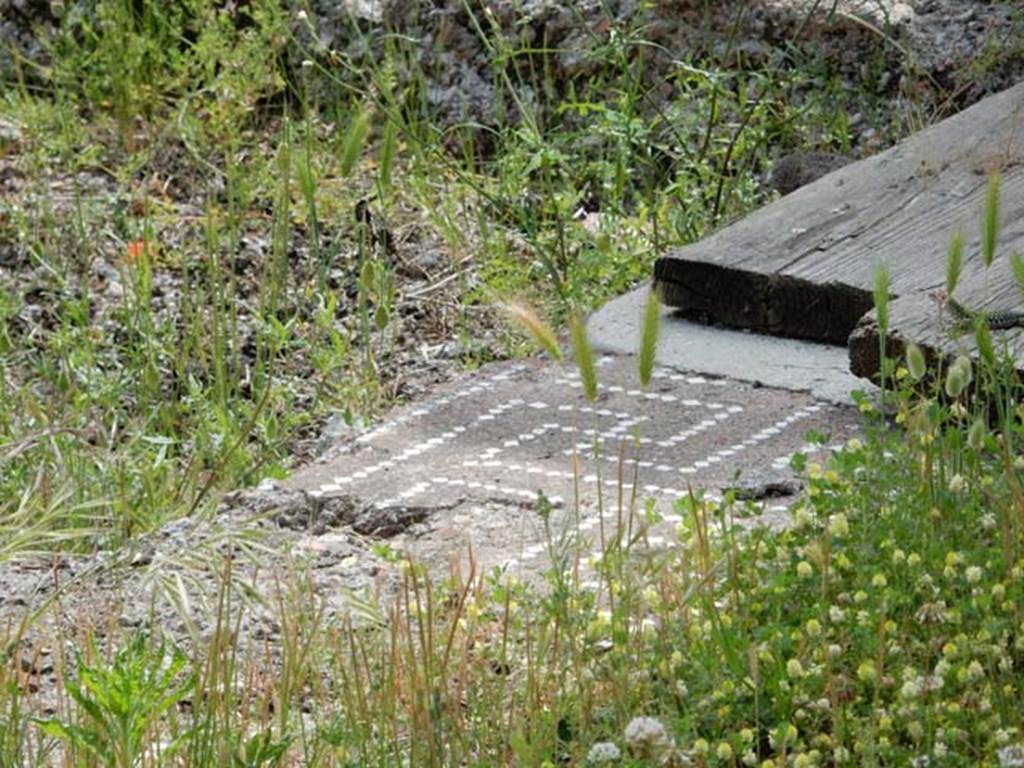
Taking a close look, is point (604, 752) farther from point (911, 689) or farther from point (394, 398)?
point (394, 398)

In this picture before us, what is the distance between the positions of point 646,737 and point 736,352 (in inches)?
88.8

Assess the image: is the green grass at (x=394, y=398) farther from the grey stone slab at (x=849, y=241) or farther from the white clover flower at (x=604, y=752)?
the grey stone slab at (x=849, y=241)

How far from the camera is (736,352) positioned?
4.33m

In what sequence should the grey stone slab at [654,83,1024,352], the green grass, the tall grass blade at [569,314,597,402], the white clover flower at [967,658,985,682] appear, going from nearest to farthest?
the white clover flower at [967,658,985,682], the green grass, the tall grass blade at [569,314,597,402], the grey stone slab at [654,83,1024,352]

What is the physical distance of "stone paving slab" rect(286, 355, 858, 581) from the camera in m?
3.57


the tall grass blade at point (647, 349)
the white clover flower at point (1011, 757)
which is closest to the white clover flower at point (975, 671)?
the white clover flower at point (1011, 757)

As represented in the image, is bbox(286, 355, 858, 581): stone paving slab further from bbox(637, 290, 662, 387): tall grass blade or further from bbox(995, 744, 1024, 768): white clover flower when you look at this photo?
bbox(995, 744, 1024, 768): white clover flower

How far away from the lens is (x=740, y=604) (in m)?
2.66

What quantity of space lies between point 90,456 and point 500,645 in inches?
58.3

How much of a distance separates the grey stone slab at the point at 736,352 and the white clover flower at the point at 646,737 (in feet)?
6.37

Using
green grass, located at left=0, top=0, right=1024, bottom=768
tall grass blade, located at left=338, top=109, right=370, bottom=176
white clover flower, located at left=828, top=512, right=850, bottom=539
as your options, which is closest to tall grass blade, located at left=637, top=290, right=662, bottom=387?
green grass, located at left=0, top=0, right=1024, bottom=768

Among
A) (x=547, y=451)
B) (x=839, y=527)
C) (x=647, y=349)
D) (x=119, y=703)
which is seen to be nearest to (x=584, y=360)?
(x=647, y=349)

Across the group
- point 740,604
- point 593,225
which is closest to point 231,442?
point 593,225

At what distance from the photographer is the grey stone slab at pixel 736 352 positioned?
4.13 metres
